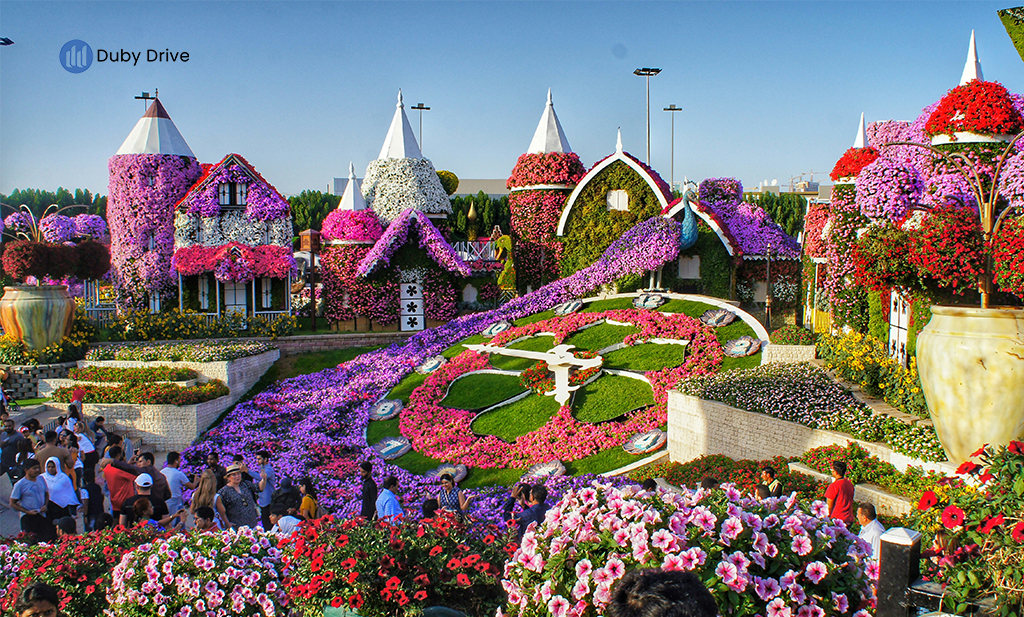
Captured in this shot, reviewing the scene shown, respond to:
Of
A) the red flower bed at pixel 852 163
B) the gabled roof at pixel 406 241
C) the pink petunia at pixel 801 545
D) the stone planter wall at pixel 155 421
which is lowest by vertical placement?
the stone planter wall at pixel 155 421

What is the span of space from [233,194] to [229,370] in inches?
343

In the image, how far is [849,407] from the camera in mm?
11180

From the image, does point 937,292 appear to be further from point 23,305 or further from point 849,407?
point 23,305

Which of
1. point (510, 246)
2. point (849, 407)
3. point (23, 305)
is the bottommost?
Answer: point (849, 407)

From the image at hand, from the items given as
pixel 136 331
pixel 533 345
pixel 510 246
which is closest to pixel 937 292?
pixel 533 345

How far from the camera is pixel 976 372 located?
7.69m

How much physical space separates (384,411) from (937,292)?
11301 millimetres

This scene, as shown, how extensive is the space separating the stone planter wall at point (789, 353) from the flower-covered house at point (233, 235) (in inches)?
634

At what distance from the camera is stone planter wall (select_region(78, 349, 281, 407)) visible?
61.4ft

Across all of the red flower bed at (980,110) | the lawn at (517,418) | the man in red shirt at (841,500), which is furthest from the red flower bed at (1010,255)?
the lawn at (517,418)

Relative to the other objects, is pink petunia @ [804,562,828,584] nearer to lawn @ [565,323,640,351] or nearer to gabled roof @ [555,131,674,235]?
lawn @ [565,323,640,351]

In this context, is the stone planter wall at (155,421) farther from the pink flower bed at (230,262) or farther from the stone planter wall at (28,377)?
the pink flower bed at (230,262)

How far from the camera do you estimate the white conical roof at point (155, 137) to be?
83.0ft

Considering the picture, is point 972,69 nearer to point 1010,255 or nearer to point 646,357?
point 1010,255
